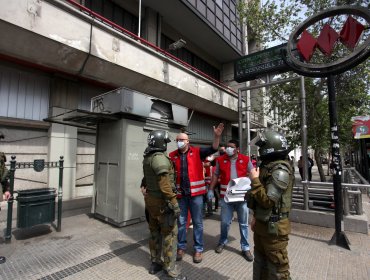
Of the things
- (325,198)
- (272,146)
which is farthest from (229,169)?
(325,198)

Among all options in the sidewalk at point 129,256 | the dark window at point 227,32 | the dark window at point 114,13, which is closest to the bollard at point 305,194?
the sidewalk at point 129,256

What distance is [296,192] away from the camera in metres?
6.57

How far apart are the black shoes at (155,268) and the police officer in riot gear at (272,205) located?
1.46 metres

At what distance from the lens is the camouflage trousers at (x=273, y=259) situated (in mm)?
2459

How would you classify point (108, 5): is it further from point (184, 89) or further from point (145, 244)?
point (145, 244)

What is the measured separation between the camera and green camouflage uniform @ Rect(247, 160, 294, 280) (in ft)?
7.85

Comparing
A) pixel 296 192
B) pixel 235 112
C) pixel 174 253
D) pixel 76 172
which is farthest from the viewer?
pixel 235 112

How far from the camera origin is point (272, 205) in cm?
238

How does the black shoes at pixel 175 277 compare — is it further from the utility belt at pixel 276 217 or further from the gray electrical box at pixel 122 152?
the gray electrical box at pixel 122 152

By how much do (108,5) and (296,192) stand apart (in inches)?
402

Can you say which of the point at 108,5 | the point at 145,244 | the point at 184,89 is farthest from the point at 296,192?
the point at 108,5

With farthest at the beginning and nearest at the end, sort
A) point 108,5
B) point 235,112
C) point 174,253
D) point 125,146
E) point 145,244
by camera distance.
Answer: point 235,112 < point 108,5 < point 125,146 < point 145,244 < point 174,253

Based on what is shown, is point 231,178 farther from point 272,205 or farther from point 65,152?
point 65,152

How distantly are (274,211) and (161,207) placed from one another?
1499 millimetres
